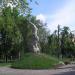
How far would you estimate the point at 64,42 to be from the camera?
99.1m

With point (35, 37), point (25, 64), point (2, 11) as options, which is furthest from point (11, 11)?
point (35, 37)

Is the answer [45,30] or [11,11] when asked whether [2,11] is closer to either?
[11,11]

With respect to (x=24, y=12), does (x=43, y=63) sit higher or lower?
lower

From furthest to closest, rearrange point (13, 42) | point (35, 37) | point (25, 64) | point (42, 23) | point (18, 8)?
point (42, 23) → point (13, 42) → point (35, 37) → point (25, 64) → point (18, 8)

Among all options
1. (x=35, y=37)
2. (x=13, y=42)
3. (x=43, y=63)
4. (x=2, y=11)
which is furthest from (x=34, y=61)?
(x=13, y=42)

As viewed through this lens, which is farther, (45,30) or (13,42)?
(45,30)

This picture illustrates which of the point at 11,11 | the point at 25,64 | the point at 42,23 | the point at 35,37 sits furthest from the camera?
the point at 42,23

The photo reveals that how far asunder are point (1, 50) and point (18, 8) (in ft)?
236

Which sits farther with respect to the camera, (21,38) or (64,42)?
(64,42)

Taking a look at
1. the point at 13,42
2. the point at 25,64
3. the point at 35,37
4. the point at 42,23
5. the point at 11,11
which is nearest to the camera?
the point at 11,11

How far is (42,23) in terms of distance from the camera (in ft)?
324

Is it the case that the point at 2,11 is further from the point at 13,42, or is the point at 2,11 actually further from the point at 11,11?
the point at 13,42

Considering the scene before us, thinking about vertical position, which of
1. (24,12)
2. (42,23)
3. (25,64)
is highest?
(42,23)

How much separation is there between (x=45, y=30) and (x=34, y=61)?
5824 centimetres
